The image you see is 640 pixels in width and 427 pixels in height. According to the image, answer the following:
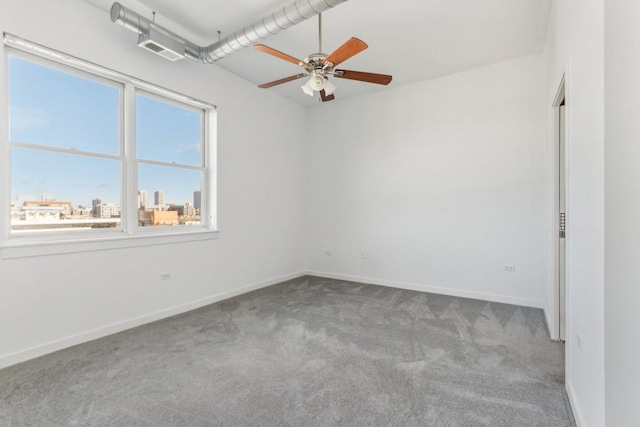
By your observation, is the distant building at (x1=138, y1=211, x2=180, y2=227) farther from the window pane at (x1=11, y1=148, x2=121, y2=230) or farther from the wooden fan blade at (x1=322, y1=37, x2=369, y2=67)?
the wooden fan blade at (x1=322, y1=37, x2=369, y2=67)

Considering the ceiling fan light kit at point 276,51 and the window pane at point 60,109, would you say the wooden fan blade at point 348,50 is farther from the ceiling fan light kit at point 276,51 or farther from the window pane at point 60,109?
the window pane at point 60,109

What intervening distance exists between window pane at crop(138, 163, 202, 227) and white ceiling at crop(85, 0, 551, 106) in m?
1.61

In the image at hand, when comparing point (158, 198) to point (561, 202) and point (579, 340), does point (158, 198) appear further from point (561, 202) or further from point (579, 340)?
point (561, 202)

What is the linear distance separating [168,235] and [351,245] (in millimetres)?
3109

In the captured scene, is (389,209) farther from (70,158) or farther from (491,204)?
(70,158)

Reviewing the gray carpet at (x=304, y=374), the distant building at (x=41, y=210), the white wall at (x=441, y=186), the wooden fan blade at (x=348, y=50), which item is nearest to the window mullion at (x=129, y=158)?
the distant building at (x=41, y=210)

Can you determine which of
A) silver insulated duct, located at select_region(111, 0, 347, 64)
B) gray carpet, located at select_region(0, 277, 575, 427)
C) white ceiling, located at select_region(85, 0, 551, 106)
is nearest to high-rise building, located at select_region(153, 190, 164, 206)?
gray carpet, located at select_region(0, 277, 575, 427)

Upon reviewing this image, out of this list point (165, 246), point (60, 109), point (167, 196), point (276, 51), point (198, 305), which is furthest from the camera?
point (198, 305)

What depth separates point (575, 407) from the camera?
1896mm

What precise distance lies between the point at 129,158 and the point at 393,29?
3.36 metres

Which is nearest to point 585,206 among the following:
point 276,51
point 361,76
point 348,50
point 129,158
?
point 348,50

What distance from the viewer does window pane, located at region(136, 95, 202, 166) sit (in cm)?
362

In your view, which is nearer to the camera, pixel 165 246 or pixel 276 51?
pixel 276 51

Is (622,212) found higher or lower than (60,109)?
lower
